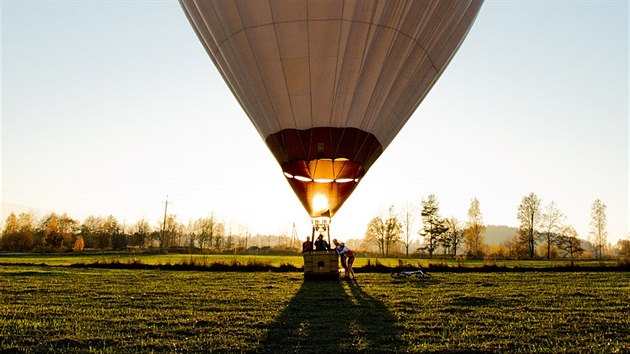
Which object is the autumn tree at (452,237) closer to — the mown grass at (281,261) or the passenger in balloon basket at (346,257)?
the mown grass at (281,261)

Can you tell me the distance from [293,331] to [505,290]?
6822mm

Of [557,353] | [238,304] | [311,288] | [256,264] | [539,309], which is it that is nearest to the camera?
[557,353]

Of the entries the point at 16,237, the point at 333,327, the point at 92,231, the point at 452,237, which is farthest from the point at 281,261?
the point at 92,231

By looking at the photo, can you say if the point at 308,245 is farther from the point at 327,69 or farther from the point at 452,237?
the point at 452,237

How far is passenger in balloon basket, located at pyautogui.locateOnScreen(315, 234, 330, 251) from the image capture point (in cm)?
1326

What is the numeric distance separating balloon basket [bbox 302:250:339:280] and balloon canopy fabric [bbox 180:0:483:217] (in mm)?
2111

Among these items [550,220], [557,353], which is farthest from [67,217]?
[557,353]

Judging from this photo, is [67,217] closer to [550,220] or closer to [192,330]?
[550,220]

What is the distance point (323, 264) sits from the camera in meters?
13.7

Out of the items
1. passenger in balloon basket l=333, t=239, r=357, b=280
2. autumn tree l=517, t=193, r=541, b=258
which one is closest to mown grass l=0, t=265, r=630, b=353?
passenger in balloon basket l=333, t=239, r=357, b=280

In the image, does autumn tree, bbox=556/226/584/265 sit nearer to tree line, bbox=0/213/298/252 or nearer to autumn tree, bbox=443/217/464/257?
autumn tree, bbox=443/217/464/257

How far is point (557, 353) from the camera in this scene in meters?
4.78

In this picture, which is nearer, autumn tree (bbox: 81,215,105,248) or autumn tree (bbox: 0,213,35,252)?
autumn tree (bbox: 0,213,35,252)

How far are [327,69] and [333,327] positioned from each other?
5.62 metres
